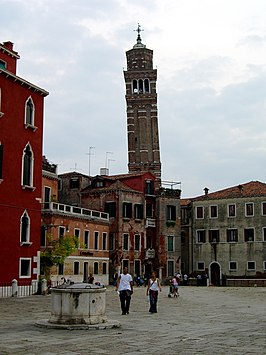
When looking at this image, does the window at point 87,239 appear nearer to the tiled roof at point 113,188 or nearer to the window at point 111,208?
the window at point 111,208

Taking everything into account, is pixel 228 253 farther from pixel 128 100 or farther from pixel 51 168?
pixel 128 100

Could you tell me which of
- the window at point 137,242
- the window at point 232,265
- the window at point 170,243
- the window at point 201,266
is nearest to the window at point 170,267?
the window at point 170,243

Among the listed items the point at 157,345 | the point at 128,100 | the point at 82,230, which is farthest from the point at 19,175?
the point at 128,100

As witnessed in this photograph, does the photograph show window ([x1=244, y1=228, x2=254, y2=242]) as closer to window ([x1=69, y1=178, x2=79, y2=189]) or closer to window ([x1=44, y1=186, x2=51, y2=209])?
window ([x1=69, y1=178, x2=79, y2=189])

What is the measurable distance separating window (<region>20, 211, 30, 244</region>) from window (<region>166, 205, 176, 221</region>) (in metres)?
27.8

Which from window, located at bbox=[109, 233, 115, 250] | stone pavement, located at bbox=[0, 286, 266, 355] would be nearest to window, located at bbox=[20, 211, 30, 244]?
stone pavement, located at bbox=[0, 286, 266, 355]

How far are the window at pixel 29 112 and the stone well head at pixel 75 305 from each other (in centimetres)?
1773

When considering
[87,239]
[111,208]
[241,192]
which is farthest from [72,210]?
[241,192]

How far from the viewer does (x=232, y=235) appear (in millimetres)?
57000

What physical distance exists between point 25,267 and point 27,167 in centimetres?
545

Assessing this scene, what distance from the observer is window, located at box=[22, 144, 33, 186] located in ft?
99.7

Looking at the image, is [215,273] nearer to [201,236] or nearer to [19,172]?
[201,236]

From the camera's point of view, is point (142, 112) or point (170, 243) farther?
point (142, 112)

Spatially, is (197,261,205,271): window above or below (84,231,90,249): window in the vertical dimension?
below
